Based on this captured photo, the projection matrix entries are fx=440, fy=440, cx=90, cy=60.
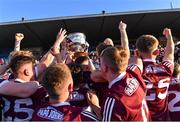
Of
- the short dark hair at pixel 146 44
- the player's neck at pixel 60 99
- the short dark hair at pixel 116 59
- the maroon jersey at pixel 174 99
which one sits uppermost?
the short dark hair at pixel 146 44

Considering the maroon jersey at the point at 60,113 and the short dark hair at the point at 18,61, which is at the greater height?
the short dark hair at the point at 18,61

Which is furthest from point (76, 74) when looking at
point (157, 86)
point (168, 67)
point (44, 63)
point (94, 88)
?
point (168, 67)

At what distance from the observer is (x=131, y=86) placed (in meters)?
4.00

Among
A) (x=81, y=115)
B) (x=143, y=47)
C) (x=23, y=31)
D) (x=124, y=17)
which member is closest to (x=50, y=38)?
(x=23, y=31)

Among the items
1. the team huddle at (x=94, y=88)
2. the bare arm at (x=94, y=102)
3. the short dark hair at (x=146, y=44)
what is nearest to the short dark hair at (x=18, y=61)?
the team huddle at (x=94, y=88)

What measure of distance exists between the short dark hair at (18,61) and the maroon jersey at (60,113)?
2.37 ft

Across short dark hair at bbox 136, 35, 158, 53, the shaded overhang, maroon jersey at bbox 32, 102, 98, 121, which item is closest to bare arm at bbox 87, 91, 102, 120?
maroon jersey at bbox 32, 102, 98, 121

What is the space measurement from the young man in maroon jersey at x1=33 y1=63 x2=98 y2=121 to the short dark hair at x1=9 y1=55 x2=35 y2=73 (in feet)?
2.23

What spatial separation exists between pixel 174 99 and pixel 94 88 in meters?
1.15

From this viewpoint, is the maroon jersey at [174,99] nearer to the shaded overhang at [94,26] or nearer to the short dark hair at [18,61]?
the short dark hair at [18,61]

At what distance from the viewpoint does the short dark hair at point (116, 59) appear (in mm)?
3971

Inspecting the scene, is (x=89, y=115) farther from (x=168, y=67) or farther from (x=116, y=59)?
(x=168, y=67)

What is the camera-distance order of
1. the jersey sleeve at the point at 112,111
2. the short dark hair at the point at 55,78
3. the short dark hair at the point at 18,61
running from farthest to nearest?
the short dark hair at the point at 18,61
the jersey sleeve at the point at 112,111
the short dark hair at the point at 55,78

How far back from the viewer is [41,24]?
17.4 meters
